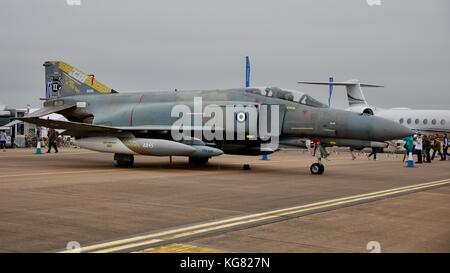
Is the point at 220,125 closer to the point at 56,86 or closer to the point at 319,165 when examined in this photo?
the point at 319,165

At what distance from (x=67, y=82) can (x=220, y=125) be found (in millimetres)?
7694

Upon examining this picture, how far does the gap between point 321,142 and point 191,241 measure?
416 inches

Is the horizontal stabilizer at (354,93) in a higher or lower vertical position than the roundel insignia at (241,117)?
higher

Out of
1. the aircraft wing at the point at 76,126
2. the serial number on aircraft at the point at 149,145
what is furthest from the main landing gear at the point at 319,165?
the aircraft wing at the point at 76,126

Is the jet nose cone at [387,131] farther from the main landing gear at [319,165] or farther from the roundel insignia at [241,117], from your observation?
the roundel insignia at [241,117]

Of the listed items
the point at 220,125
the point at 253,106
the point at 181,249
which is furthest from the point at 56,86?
the point at 181,249

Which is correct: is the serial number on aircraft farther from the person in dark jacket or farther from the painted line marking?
the person in dark jacket

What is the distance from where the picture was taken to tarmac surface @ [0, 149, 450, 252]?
5.96m

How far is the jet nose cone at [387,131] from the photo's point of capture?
48.7 ft

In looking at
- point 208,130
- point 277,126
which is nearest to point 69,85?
Result: point 208,130

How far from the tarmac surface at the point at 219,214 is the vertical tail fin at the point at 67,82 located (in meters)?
7.38

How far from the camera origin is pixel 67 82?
20938mm

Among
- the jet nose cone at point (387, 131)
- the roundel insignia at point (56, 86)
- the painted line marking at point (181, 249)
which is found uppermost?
the roundel insignia at point (56, 86)
